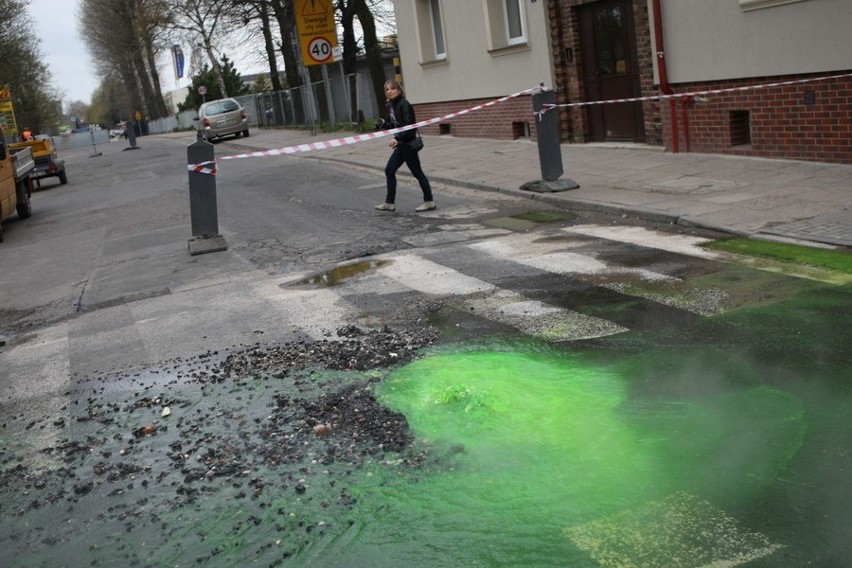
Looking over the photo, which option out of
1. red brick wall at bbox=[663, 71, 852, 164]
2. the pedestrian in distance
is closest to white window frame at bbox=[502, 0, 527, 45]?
red brick wall at bbox=[663, 71, 852, 164]

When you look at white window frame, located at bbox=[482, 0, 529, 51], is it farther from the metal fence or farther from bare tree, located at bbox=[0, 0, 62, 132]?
bare tree, located at bbox=[0, 0, 62, 132]

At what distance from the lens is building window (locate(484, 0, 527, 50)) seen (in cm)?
2069

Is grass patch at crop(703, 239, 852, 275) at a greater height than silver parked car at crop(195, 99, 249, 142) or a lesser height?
lesser

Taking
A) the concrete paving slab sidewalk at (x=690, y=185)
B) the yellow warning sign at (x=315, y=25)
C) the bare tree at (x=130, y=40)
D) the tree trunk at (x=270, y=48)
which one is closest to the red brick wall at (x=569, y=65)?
the concrete paving slab sidewalk at (x=690, y=185)

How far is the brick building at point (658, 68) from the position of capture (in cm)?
1245

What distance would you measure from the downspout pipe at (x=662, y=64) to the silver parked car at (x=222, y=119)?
27.0 meters

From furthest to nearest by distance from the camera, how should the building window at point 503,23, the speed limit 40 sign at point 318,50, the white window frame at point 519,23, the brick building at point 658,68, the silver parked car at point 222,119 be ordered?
the silver parked car at point 222,119
the speed limit 40 sign at point 318,50
the building window at point 503,23
the white window frame at point 519,23
the brick building at point 658,68

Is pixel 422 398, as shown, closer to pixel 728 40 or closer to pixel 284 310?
pixel 284 310

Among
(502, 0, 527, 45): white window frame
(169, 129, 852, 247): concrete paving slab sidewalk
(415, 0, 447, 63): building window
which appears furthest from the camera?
(415, 0, 447, 63): building window

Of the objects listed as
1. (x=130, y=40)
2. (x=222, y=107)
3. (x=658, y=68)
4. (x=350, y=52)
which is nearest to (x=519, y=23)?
(x=658, y=68)

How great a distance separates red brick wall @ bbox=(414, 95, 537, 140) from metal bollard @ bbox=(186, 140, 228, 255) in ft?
31.7

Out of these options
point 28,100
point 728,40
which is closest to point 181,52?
point 28,100

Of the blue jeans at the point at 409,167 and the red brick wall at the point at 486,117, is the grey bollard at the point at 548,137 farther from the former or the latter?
the red brick wall at the point at 486,117

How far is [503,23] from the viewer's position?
69.2 ft
